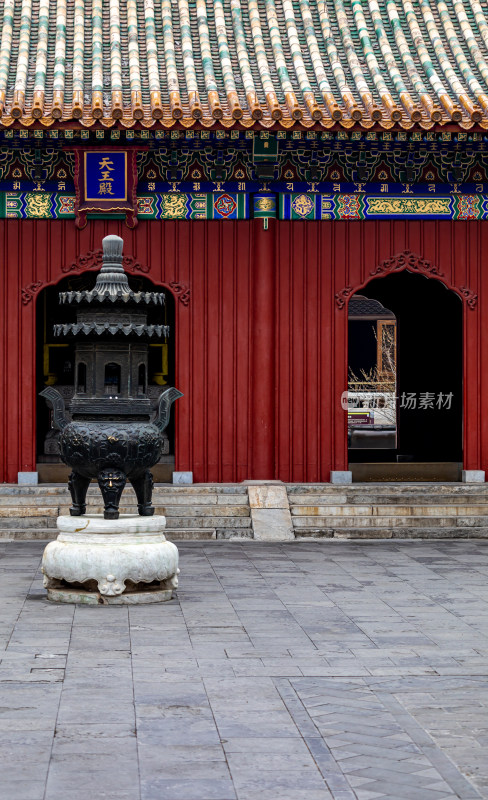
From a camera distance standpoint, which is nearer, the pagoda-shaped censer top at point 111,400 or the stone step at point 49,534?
the pagoda-shaped censer top at point 111,400

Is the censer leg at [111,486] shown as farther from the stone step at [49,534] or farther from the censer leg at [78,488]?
the stone step at [49,534]

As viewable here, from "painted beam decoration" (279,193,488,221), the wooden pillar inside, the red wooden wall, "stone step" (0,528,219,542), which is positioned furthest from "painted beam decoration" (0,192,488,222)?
"stone step" (0,528,219,542)

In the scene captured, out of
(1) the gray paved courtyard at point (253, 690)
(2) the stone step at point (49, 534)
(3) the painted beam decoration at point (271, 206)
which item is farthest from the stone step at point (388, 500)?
(3) the painted beam decoration at point (271, 206)

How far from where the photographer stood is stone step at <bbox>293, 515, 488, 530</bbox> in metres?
13.1

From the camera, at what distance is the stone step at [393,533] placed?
12.9 m

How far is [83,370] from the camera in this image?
32.6 feet

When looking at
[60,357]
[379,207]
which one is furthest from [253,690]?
[60,357]

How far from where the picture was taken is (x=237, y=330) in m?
14.1

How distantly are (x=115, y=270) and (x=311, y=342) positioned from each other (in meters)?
4.74

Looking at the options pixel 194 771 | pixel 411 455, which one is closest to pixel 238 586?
pixel 194 771

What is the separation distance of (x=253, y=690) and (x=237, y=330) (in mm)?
7964

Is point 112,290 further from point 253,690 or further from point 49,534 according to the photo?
point 253,690

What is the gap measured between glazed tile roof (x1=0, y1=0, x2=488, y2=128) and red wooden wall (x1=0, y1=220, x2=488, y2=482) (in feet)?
5.35

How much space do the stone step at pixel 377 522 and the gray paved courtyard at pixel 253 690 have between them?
258 centimetres
